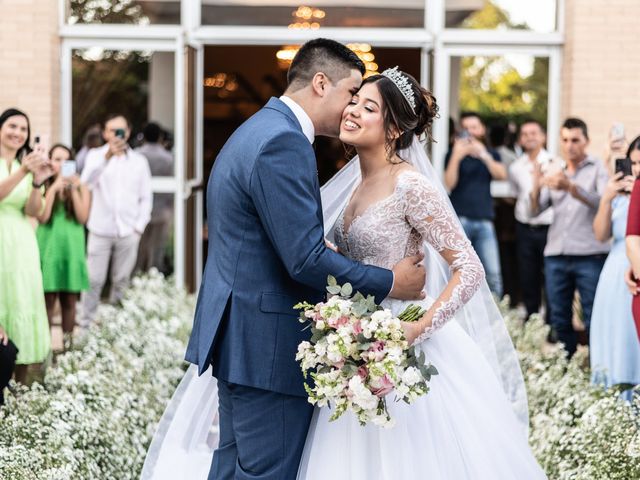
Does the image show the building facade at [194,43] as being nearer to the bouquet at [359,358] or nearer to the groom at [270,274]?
the groom at [270,274]

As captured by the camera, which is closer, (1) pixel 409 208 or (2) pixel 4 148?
(1) pixel 409 208

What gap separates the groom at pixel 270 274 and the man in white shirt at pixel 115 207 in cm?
624

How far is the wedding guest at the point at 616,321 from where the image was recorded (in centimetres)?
661

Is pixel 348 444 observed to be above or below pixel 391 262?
below

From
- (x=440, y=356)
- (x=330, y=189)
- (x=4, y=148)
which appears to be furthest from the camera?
(x=4, y=148)

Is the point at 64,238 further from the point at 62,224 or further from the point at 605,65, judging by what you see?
the point at 605,65

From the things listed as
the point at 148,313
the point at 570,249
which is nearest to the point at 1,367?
the point at 148,313

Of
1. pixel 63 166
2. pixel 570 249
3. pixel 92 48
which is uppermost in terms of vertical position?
pixel 92 48

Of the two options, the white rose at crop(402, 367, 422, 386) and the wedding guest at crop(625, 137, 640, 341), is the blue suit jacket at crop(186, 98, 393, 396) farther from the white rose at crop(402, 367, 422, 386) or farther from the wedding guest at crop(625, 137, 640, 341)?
the wedding guest at crop(625, 137, 640, 341)

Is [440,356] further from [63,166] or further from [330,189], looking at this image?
[63,166]

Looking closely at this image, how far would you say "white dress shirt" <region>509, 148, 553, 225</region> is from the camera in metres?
9.74

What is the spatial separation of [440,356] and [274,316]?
0.71 meters

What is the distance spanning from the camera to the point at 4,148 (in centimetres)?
683

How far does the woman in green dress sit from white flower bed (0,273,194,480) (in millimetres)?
273
